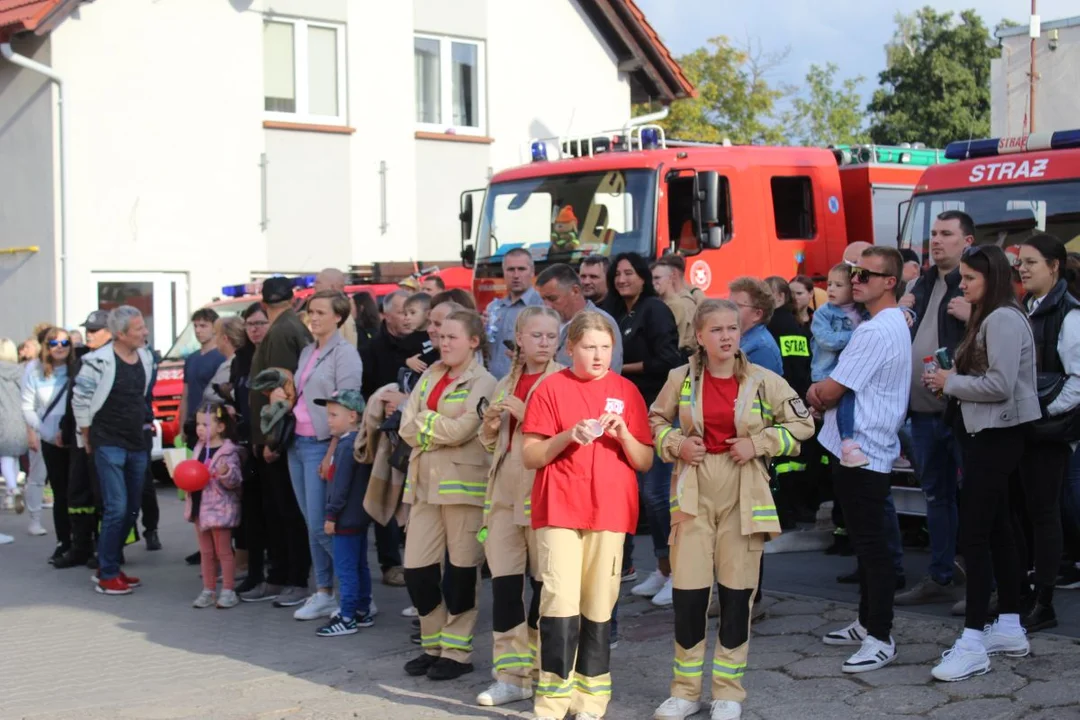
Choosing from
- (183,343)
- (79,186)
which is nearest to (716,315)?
(183,343)

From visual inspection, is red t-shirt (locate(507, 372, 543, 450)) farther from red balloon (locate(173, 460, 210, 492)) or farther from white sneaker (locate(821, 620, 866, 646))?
red balloon (locate(173, 460, 210, 492))

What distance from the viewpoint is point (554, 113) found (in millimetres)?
23234

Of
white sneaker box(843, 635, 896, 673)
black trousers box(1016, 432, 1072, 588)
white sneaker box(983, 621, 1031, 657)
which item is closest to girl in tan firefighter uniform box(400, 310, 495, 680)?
white sneaker box(843, 635, 896, 673)

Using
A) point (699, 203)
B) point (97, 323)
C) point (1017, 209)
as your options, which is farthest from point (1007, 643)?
point (97, 323)

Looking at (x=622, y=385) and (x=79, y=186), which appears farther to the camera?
(x=79, y=186)

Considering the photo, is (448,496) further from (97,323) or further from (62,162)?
(62,162)

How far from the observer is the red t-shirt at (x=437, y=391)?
6988 mm

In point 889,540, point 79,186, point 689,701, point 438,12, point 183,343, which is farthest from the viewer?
point 438,12

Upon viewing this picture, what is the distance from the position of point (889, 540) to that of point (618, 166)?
7.39 m

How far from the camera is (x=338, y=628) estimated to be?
7934mm

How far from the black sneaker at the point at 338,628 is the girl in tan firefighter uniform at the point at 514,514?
1696 millimetres

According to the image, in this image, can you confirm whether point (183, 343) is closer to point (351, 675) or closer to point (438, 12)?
point (438, 12)

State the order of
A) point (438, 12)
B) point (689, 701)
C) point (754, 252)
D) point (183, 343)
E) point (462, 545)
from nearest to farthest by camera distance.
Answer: point (689, 701)
point (462, 545)
point (754, 252)
point (183, 343)
point (438, 12)

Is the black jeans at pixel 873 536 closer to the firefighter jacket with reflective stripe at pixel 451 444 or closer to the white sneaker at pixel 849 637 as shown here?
the white sneaker at pixel 849 637
